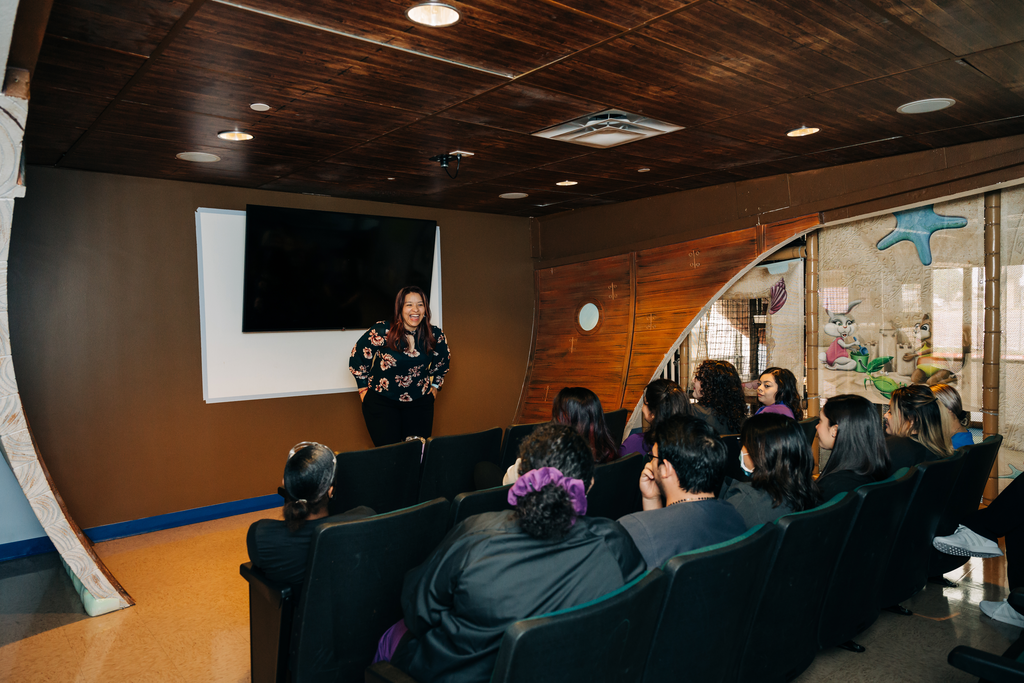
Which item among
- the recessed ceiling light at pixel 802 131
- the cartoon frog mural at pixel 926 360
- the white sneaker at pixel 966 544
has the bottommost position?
the white sneaker at pixel 966 544

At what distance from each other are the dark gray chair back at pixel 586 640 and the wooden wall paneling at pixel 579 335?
15.4 feet

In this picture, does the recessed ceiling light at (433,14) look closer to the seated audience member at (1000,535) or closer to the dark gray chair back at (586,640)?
the dark gray chair back at (586,640)

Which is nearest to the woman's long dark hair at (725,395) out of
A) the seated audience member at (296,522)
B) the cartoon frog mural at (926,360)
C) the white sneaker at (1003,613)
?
the white sneaker at (1003,613)

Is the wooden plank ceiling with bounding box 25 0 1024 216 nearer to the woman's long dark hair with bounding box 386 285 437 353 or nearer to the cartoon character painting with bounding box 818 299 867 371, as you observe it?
the woman's long dark hair with bounding box 386 285 437 353

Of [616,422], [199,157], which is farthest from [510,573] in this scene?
[199,157]

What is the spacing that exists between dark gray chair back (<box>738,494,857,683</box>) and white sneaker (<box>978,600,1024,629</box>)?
1.38 metres

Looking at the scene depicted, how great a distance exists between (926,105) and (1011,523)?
2.11 m

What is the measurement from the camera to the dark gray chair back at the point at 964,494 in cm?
301

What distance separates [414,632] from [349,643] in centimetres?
52

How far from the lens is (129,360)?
4945 millimetres

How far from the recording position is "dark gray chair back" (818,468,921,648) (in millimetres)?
2348

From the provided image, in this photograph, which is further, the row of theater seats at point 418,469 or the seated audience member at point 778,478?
A: the row of theater seats at point 418,469

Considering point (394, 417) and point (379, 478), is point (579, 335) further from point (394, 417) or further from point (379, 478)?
point (379, 478)

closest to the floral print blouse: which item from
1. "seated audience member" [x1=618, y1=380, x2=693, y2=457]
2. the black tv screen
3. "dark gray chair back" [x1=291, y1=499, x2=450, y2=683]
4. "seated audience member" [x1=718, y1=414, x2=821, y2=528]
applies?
the black tv screen
